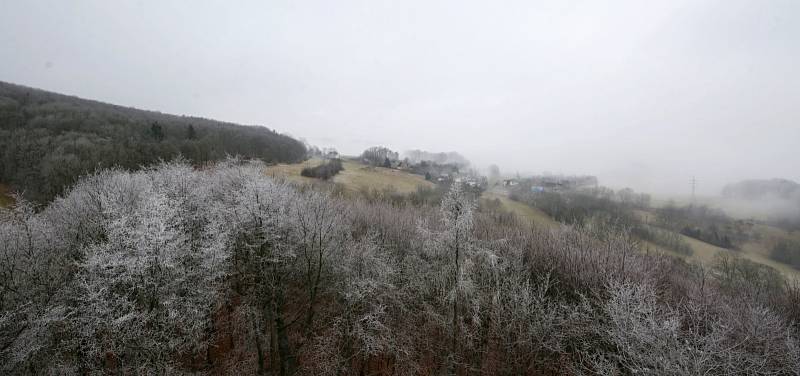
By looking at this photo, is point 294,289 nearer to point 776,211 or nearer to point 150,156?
point 150,156

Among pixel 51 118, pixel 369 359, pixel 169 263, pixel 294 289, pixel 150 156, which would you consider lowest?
pixel 369 359

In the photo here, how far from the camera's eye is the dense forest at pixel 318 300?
13453 millimetres

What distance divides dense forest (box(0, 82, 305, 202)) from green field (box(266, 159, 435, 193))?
33.7 ft

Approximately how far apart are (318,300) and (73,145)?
170 ft

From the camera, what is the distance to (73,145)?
149ft

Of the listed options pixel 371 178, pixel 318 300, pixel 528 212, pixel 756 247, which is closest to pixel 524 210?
pixel 528 212

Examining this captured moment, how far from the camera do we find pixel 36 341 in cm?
1327

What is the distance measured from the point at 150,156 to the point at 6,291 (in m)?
40.0

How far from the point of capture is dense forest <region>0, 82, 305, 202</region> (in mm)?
38812

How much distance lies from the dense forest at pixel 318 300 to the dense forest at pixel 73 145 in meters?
22.0

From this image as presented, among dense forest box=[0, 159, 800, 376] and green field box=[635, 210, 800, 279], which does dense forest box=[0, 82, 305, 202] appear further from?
green field box=[635, 210, 800, 279]

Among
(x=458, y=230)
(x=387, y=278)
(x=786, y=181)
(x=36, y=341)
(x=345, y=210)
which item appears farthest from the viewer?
(x=786, y=181)

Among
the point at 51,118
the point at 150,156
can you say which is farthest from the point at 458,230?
the point at 51,118

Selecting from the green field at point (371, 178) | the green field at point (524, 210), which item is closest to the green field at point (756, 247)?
the green field at point (524, 210)
